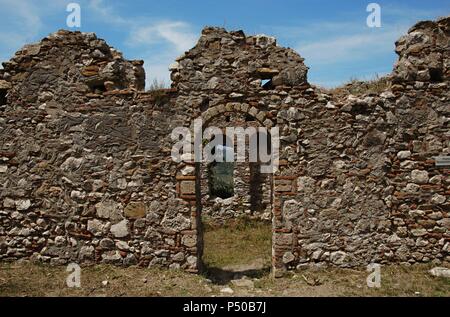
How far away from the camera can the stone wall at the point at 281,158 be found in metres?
6.03

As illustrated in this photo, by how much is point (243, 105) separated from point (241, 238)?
5.14 m

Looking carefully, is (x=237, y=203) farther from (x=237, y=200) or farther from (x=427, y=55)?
(x=427, y=55)

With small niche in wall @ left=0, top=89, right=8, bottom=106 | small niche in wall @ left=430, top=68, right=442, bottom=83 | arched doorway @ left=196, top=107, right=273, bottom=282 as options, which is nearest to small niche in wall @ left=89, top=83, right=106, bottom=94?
small niche in wall @ left=0, top=89, right=8, bottom=106

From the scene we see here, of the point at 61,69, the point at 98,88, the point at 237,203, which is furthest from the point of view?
the point at 237,203

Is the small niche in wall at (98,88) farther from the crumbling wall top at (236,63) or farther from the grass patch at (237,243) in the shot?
the grass patch at (237,243)

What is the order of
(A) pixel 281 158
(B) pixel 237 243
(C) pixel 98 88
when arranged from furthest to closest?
(B) pixel 237 243, (C) pixel 98 88, (A) pixel 281 158

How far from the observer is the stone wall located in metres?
6.03

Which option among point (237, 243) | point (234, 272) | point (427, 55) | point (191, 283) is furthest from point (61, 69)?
point (427, 55)

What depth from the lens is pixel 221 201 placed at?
12203 mm

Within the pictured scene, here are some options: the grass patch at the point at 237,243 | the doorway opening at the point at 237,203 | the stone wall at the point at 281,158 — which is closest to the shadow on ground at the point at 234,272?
the grass patch at the point at 237,243

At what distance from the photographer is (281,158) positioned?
6039mm

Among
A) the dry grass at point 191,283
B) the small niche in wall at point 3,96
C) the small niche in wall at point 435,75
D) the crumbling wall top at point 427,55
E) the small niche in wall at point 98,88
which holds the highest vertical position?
the crumbling wall top at point 427,55

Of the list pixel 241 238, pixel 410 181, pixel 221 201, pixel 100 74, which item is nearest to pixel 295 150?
pixel 410 181

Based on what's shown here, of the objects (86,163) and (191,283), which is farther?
(86,163)
